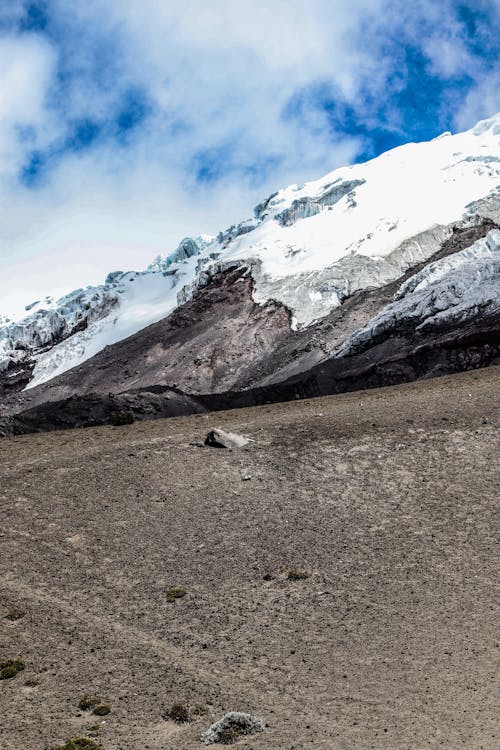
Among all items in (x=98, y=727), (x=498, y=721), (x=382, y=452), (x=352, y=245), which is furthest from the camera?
(x=352, y=245)

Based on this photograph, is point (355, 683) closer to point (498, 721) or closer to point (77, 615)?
point (498, 721)

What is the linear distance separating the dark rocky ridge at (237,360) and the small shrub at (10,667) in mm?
25187

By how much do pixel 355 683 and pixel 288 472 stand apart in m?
12.4

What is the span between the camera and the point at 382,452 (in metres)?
28.0

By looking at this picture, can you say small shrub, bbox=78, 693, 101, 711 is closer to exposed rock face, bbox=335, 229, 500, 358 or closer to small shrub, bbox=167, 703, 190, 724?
small shrub, bbox=167, 703, 190, 724

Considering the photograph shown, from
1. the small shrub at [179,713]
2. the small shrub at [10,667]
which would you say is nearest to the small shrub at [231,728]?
the small shrub at [179,713]

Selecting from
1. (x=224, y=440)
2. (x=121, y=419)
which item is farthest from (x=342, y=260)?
(x=224, y=440)

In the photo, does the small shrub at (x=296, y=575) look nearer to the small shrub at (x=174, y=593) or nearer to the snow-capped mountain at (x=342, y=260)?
the small shrub at (x=174, y=593)

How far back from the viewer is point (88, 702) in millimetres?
14500

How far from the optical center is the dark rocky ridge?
163 feet

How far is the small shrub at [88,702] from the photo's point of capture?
1441cm

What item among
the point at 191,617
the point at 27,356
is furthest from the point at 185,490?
the point at 27,356

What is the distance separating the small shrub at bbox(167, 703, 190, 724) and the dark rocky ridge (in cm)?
2853

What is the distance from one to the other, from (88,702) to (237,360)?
73741 millimetres
